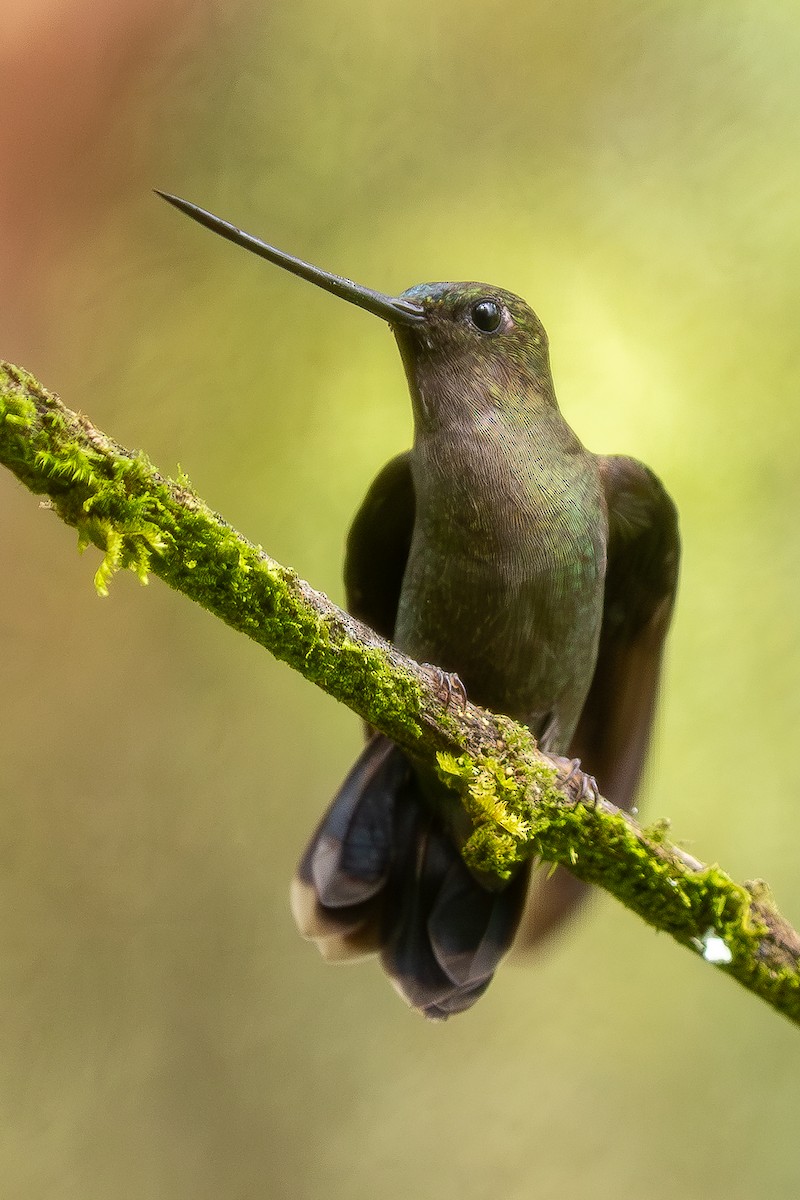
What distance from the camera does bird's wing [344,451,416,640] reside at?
81.7 inches

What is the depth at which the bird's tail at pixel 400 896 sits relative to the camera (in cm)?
204

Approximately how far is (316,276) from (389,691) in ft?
2.22

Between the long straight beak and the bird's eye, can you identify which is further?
the bird's eye

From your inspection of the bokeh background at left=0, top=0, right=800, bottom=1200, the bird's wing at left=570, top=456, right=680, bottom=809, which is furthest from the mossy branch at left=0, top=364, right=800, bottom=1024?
the bokeh background at left=0, top=0, right=800, bottom=1200

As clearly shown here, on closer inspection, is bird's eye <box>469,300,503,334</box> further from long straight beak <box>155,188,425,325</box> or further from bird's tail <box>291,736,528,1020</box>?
bird's tail <box>291,736,528,1020</box>

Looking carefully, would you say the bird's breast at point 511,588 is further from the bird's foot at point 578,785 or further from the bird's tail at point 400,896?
the bird's tail at point 400,896

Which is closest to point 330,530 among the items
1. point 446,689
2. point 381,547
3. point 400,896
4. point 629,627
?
point 381,547

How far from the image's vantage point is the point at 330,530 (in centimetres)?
246

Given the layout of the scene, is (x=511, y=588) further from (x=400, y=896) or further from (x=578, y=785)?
(x=400, y=896)

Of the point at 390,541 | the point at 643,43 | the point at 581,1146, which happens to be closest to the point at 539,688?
the point at 390,541

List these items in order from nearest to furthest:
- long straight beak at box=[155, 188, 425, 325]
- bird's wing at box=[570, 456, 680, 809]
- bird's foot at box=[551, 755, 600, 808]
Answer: long straight beak at box=[155, 188, 425, 325] < bird's foot at box=[551, 755, 600, 808] < bird's wing at box=[570, 456, 680, 809]

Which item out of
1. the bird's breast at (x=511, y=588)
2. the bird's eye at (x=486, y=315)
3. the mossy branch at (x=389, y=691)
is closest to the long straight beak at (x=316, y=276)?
the bird's eye at (x=486, y=315)

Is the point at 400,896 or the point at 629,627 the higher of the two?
the point at 629,627

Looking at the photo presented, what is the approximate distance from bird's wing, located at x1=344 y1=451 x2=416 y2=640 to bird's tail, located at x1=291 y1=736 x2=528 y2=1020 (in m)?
0.33
